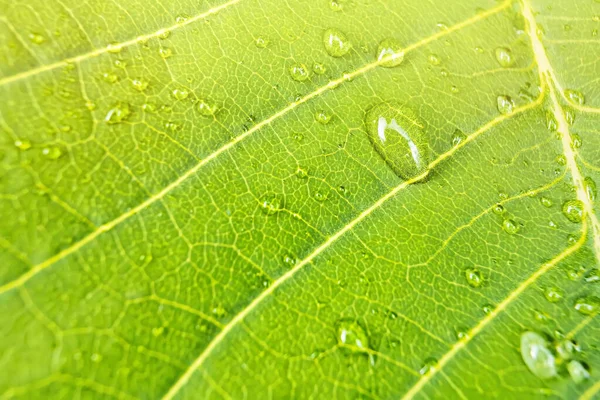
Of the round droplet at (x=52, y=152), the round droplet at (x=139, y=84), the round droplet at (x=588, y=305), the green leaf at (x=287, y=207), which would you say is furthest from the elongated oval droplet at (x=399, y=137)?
the round droplet at (x=52, y=152)

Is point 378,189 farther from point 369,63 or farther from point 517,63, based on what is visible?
point 517,63

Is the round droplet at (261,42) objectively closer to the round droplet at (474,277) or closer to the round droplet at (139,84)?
the round droplet at (139,84)

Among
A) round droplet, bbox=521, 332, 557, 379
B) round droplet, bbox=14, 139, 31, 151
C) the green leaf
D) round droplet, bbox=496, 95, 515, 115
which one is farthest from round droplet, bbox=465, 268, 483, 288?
round droplet, bbox=14, 139, 31, 151

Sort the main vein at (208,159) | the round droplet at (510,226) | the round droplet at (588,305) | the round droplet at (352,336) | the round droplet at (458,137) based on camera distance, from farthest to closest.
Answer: the round droplet at (458,137) → the round droplet at (510,226) → the round droplet at (588,305) → the round droplet at (352,336) → the main vein at (208,159)

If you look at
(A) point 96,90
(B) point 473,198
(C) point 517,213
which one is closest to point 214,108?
(A) point 96,90

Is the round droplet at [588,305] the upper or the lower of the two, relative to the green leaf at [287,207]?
upper

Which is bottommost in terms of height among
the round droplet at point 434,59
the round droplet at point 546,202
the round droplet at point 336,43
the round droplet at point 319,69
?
the round droplet at point 319,69

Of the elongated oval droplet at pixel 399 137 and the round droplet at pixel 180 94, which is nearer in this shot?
the round droplet at pixel 180 94
